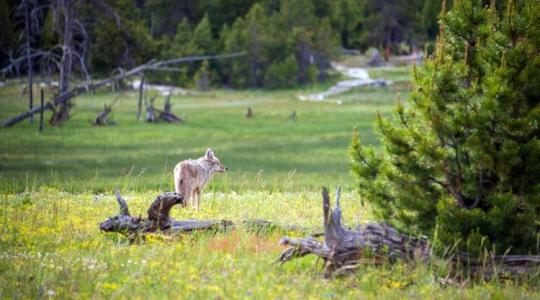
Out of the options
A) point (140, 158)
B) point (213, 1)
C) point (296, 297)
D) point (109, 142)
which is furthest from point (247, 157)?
point (213, 1)

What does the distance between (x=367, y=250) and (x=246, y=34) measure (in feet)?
309

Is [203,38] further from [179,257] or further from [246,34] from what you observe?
[179,257]

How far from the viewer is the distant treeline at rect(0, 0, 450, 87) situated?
6119 centimetres

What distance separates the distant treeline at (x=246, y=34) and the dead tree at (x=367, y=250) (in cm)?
4185

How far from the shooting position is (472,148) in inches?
404

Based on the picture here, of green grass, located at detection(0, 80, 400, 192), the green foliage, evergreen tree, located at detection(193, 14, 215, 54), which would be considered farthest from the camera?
evergreen tree, located at detection(193, 14, 215, 54)

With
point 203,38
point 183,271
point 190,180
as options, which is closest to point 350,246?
point 183,271

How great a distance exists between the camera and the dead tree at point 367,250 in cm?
962

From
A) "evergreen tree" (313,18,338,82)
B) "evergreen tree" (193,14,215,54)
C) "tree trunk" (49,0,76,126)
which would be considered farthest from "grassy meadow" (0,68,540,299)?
"evergreen tree" (313,18,338,82)

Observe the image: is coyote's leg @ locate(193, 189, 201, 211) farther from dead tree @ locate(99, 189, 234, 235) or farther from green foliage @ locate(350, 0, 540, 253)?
green foliage @ locate(350, 0, 540, 253)

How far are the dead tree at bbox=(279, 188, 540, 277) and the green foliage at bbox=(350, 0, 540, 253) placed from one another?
268 millimetres

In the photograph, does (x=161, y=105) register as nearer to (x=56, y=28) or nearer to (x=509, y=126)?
(x=56, y=28)

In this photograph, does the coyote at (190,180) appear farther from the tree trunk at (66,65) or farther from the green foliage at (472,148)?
the tree trunk at (66,65)

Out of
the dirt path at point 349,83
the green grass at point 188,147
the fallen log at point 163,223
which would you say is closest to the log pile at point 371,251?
the fallen log at point 163,223
